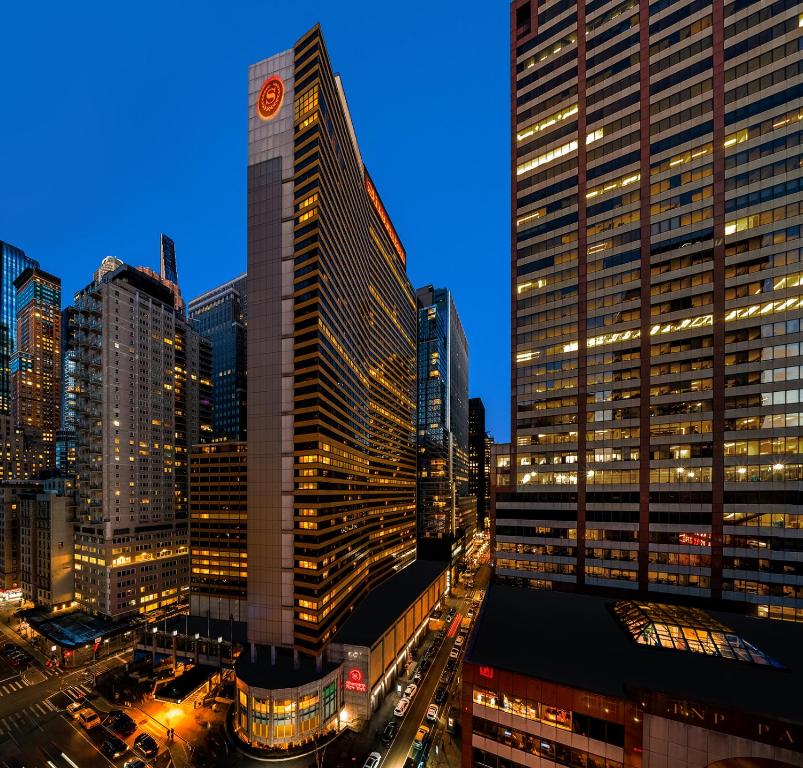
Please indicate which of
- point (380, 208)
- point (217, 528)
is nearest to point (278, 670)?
point (217, 528)

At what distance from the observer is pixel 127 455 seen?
347 ft

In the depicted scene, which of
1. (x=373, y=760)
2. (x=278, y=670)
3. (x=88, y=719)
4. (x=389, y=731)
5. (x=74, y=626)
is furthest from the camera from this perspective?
(x=74, y=626)

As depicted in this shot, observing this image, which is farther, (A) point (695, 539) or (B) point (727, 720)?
(A) point (695, 539)

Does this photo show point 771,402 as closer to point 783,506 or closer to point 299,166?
point 783,506

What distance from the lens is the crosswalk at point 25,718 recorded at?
58031mm

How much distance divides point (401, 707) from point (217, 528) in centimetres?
5780

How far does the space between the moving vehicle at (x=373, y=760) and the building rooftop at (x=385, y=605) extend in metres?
12.6

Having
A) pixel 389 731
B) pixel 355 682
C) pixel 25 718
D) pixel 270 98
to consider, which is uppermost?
pixel 270 98

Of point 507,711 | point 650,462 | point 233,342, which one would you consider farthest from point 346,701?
point 233,342

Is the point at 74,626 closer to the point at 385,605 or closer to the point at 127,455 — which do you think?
the point at 127,455

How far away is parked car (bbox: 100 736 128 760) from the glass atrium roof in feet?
224

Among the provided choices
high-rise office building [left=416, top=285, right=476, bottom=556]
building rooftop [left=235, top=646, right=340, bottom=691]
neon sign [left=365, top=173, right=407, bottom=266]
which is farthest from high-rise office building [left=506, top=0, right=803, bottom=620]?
Result: high-rise office building [left=416, top=285, right=476, bottom=556]

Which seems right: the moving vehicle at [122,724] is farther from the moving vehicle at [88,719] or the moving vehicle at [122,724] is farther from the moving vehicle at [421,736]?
the moving vehicle at [421,736]

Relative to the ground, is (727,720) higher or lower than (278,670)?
higher
